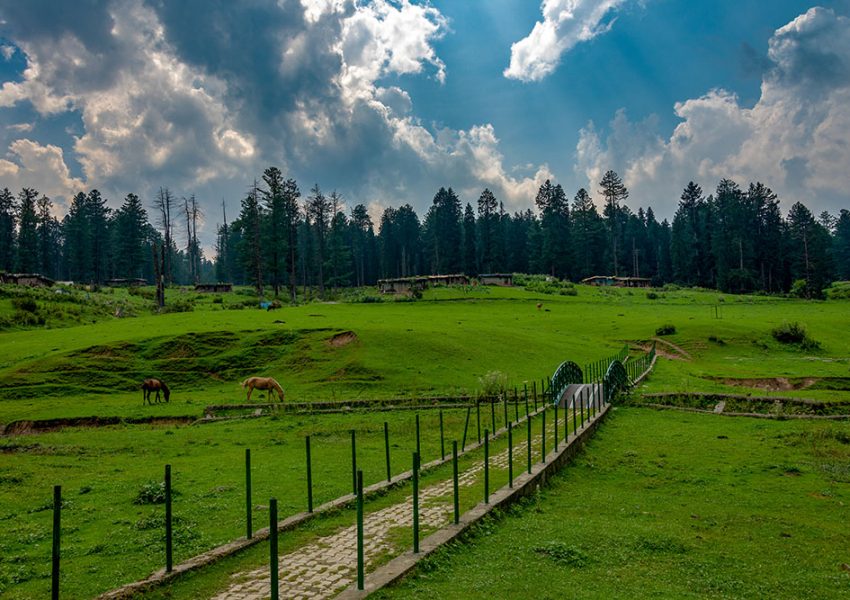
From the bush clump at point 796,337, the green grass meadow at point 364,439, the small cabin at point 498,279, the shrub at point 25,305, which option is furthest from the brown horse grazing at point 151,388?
the small cabin at point 498,279

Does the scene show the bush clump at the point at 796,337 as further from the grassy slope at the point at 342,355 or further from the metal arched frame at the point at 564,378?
the metal arched frame at the point at 564,378

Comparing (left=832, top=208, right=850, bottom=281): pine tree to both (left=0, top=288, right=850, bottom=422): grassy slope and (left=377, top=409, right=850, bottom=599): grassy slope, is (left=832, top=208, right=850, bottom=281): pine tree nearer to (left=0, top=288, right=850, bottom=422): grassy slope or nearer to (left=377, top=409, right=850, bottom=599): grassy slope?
(left=0, top=288, right=850, bottom=422): grassy slope

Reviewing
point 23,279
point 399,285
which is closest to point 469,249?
point 399,285

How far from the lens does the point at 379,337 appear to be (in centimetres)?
4056

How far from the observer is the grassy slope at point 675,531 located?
28.3ft

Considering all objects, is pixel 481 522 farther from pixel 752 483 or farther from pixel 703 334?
pixel 703 334

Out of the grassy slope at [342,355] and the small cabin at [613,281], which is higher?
the small cabin at [613,281]

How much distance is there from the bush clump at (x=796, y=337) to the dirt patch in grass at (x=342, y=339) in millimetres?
35435

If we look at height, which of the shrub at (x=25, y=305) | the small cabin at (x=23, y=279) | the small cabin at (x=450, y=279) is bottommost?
the shrub at (x=25, y=305)

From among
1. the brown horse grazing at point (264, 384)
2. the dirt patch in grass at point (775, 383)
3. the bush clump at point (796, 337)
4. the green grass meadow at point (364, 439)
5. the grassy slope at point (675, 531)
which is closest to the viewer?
the grassy slope at point (675, 531)

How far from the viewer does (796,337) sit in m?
47.8

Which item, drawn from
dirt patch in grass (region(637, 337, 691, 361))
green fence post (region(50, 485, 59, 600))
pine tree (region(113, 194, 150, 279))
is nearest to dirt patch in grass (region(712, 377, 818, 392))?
dirt patch in grass (region(637, 337, 691, 361))

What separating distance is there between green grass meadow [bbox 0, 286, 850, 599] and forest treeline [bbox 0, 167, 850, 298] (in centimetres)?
4501

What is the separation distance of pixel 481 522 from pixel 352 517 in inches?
104
